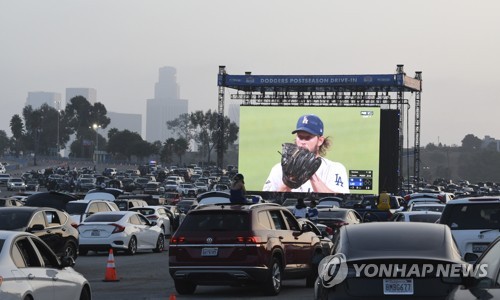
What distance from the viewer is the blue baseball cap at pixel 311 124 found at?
225ft

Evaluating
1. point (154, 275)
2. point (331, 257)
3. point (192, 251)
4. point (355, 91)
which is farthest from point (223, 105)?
point (331, 257)

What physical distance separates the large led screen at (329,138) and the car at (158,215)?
2587 cm

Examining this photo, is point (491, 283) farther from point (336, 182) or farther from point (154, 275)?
point (336, 182)

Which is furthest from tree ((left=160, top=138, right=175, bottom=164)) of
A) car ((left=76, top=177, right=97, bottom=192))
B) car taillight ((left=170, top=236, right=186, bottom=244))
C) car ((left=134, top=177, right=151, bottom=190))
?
car taillight ((left=170, top=236, right=186, bottom=244))

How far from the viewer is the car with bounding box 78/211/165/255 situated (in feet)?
97.9

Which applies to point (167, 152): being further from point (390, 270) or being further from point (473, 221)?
point (390, 270)

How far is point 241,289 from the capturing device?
66.2 ft

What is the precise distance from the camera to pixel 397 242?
11.5 metres

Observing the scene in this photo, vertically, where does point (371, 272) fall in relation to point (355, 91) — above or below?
below

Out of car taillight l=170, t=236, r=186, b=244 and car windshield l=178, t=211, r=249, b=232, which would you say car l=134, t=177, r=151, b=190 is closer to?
car windshield l=178, t=211, r=249, b=232

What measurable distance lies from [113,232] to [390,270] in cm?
1944

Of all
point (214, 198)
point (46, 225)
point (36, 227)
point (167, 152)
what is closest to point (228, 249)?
point (36, 227)

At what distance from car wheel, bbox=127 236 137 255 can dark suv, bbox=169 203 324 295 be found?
37.5 ft

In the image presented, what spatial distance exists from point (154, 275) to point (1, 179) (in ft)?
260
